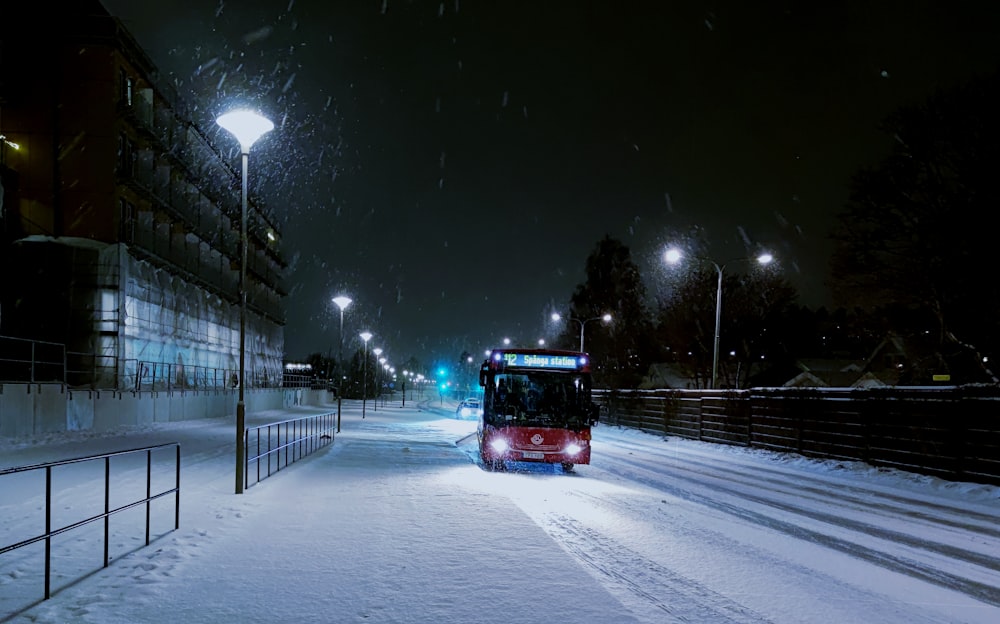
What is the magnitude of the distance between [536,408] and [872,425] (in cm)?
881

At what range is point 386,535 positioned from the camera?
9.02m

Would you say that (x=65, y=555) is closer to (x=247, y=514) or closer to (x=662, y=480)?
(x=247, y=514)

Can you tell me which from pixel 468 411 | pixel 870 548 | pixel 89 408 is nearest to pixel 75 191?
pixel 89 408

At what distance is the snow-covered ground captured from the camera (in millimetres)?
6160

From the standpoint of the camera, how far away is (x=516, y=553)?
8.11 meters

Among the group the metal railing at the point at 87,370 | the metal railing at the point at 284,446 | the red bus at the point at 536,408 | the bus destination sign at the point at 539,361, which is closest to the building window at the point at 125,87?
the metal railing at the point at 87,370

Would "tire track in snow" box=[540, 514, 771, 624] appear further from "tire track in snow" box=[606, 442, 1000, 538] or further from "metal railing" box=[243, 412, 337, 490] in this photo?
"metal railing" box=[243, 412, 337, 490]

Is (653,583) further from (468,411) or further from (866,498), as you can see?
(468,411)

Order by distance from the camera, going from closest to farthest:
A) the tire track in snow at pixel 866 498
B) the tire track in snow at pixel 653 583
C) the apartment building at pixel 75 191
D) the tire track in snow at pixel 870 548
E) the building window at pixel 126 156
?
the tire track in snow at pixel 653 583 < the tire track in snow at pixel 870 548 < the tire track in snow at pixel 866 498 < the apartment building at pixel 75 191 < the building window at pixel 126 156

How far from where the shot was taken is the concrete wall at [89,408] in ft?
69.2

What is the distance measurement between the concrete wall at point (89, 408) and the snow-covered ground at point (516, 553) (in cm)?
855

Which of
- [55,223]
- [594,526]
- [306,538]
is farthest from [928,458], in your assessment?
[55,223]

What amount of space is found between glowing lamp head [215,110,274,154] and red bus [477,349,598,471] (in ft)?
27.4

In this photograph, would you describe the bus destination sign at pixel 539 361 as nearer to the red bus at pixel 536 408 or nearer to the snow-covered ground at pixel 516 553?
the red bus at pixel 536 408
